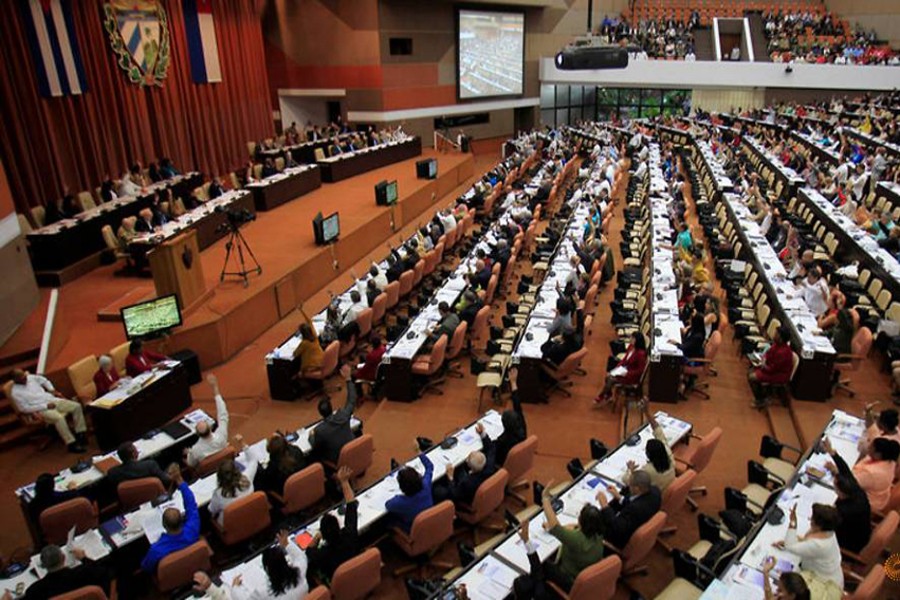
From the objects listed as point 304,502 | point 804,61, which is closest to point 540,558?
Result: point 304,502

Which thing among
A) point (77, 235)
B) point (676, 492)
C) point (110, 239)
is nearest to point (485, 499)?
point (676, 492)

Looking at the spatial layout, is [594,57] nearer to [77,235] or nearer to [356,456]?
[356,456]

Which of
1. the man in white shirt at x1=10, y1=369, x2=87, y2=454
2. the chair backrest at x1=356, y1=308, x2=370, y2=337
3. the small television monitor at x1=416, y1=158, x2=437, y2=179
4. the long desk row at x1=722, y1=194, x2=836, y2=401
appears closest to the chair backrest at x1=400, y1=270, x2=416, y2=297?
the chair backrest at x1=356, y1=308, x2=370, y2=337

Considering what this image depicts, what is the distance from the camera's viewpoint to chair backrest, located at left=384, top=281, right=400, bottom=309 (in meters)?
11.4

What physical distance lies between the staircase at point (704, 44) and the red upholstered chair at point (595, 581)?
105 feet

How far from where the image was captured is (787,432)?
7797 millimetres

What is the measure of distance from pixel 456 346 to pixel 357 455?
3.11 meters

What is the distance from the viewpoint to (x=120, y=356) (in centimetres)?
900

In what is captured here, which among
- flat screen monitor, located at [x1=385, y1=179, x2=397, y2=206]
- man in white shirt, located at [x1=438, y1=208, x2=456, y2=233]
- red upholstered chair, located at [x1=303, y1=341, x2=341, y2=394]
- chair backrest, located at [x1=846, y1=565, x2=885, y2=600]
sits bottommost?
red upholstered chair, located at [x1=303, y1=341, x2=341, y2=394]

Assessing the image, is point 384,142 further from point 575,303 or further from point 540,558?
point 540,558

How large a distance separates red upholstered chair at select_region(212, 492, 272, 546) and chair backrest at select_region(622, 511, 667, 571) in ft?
10.8

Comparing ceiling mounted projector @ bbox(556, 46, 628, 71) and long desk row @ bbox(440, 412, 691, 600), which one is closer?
long desk row @ bbox(440, 412, 691, 600)

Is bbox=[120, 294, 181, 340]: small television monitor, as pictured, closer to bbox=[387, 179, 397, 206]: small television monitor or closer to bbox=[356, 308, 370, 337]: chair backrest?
bbox=[356, 308, 370, 337]: chair backrest

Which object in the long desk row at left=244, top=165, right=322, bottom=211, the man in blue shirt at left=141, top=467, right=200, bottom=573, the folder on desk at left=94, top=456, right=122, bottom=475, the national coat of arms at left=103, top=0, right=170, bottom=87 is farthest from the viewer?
the long desk row at left=244, top=165, right=322, bottom=211
